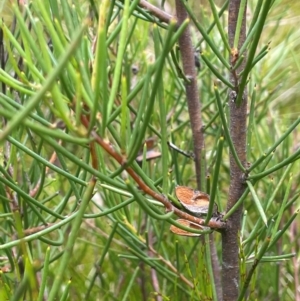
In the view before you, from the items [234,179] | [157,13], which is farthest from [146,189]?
[157,13]

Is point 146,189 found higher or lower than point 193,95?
lower

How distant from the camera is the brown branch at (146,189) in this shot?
0.27m

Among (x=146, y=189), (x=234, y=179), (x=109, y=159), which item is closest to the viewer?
(x=146, y=189)

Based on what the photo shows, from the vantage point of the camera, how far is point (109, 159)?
75cm

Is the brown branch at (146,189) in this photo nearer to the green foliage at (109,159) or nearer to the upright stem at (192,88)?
the green foliage at (109,159)

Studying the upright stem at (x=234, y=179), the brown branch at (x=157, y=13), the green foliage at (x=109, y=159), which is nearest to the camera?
the green foliage at (x=109, y=159)

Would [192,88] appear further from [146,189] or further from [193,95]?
[146,189]

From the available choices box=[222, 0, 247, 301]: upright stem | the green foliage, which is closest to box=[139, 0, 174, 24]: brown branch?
the green foliage

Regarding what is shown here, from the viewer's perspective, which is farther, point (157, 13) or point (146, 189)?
point (157, 13)

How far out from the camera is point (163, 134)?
345mm

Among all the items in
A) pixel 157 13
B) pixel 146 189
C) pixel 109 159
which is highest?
pixel 157 13

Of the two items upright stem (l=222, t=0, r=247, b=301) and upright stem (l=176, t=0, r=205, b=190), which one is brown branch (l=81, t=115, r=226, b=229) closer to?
upright stem (l=222, t=0, r=247, b=301)

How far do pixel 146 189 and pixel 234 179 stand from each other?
141 millimetres

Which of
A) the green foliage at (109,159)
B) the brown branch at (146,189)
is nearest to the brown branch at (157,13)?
the green foliage at (109,159)
